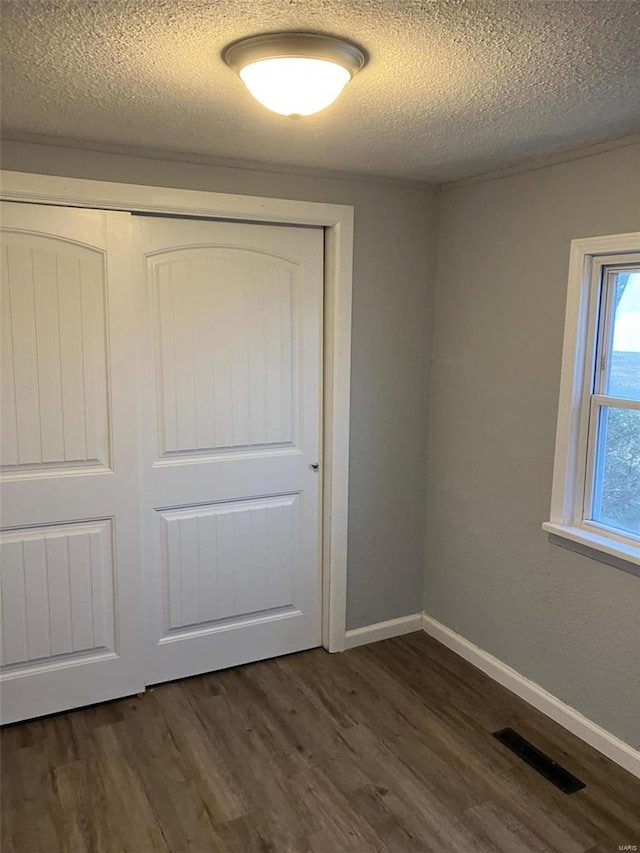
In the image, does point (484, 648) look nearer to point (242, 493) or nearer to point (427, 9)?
point (242, 493)

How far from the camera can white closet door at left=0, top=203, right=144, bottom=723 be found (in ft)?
8.25

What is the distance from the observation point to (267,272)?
9.65 ft

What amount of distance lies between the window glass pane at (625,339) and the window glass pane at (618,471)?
3.5 inches

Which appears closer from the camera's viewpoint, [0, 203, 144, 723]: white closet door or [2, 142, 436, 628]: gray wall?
[0, 203, 144, 723]: white closet door

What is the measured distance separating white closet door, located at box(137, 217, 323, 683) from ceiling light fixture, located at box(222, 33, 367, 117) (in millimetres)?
1196

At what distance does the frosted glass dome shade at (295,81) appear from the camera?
1.55 m

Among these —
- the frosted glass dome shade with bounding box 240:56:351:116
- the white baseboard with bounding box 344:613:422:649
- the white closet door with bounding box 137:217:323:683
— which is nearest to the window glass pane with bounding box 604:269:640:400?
the white closet door with bounding box 137:217:323:683

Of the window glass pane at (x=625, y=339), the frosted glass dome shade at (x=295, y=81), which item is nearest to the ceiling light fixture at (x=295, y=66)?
the frosted glass dome shade at (x=295, y=81)

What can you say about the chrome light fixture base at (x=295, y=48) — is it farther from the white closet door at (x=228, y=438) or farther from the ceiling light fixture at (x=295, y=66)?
the white closet door at (x=228, y=438)

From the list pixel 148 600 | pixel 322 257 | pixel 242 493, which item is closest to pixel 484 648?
pixel 242 493

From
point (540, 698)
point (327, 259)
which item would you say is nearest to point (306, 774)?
point (540, 698)

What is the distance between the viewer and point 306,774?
2439 mm

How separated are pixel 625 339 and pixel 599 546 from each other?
0.77 meters

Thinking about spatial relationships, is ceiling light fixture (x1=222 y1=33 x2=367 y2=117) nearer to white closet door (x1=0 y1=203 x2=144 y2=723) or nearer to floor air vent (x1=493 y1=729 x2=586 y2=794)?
white closet door (x1=0 y1=203 x2=144 y2=723)
